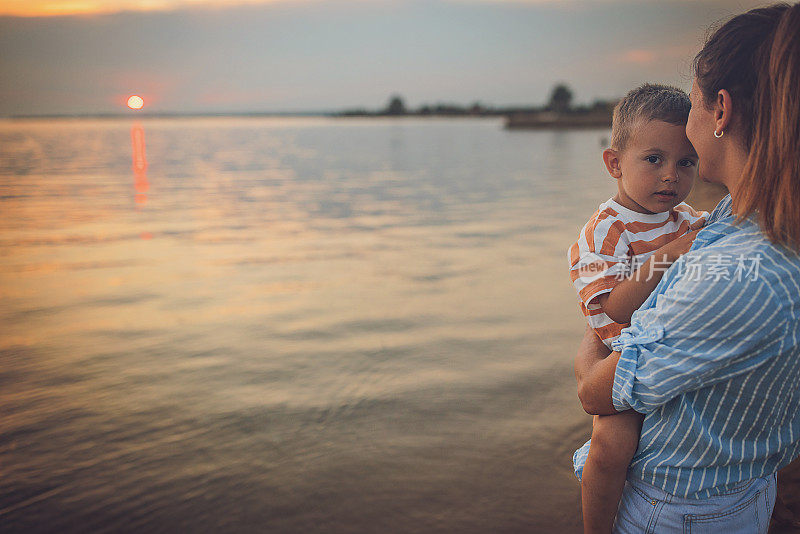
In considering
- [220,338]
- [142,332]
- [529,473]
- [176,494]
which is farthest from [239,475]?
[142,332]

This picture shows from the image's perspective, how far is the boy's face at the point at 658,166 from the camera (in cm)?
200

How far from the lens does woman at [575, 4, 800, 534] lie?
124cm

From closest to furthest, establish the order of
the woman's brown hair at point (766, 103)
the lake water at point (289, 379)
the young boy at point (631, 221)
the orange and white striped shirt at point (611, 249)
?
the woman's brown hair at point (766, 103), the young boy at point (631, 221), the orange and white striped shirt at point (611, 249), the lake water at point (289, 379)

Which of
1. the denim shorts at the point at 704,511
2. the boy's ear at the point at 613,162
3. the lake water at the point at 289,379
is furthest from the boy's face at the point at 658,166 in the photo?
the lake water at the point at 289,379

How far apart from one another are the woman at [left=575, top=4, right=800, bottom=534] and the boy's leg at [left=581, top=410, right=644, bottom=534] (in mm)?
30

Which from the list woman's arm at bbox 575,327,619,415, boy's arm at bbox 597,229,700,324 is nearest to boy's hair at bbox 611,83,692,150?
boy's arm at bbox 597,229,700,324

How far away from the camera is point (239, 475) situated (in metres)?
3.65

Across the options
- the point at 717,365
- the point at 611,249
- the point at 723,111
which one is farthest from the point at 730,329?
the point at 611,249

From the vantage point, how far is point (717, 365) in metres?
1.30

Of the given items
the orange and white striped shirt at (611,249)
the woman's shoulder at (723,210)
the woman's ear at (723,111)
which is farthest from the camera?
the orange and white striped shirt at (611,249)

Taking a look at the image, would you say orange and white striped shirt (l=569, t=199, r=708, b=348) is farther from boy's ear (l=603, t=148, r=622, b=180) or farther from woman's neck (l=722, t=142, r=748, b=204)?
woman's neck (l=722, t=142, r=748, b=204)

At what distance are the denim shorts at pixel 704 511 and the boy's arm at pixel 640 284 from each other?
46 centimetres

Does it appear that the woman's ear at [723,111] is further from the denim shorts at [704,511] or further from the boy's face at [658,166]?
the denim shorts at [704,511]

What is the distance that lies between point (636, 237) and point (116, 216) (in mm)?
12990
